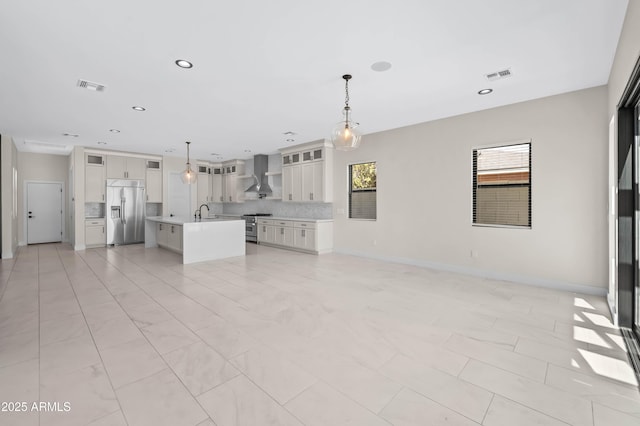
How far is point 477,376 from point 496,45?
9.65 feet

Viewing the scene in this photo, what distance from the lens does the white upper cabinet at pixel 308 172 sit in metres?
7.23

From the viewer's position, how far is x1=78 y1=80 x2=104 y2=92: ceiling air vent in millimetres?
3633

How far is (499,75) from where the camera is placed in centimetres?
352

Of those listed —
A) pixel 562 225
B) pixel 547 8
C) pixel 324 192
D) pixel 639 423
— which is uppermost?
pixel 547 8

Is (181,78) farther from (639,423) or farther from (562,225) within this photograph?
(562,225)

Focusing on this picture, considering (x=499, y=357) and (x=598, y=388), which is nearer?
(x=598, y=388)

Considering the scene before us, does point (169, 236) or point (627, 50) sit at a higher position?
point (627, 50)

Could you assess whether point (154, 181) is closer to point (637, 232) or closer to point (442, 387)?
point (442, 387)

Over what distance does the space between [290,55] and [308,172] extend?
181 inches

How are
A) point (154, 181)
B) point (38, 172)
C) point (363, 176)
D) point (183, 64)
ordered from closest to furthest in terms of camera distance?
point (183, 64), point (363, 176), point (38, 172), point (154, 181)

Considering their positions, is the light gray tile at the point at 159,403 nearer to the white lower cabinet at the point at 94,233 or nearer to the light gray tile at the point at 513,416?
the light gray tile at the point at 513,416

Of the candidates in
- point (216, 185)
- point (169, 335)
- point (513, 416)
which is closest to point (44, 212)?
point (216, 185)

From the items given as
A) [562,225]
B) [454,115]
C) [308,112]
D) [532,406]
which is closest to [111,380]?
[532,406]

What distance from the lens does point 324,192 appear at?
23.6 ft
